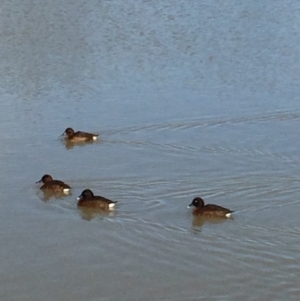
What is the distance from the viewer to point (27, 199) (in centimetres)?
957

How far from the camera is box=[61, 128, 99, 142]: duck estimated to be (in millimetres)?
11572

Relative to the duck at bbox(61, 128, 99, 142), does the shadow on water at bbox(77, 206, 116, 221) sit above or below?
below

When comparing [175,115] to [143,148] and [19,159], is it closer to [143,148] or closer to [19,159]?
[143,148]

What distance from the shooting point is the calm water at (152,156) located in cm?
755

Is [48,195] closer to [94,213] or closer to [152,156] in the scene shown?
[94,213]

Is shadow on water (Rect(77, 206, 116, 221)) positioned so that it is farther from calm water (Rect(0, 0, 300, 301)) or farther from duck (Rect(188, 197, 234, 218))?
duck (Rect(188, 197, 234, 218))

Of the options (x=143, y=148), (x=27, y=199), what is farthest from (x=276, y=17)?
(x=27, y=199)

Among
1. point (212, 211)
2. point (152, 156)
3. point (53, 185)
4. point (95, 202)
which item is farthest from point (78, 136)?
point (212, 211)

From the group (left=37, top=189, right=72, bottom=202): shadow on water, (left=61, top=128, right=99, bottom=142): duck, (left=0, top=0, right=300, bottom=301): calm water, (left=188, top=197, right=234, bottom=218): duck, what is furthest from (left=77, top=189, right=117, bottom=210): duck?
(left=61, top=128, right=99, bottom=142): duck

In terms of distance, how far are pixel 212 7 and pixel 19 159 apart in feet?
42.6

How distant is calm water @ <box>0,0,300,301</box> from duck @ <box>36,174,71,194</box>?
18 cm

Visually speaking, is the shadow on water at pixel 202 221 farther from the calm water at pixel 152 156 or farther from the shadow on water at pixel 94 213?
the shadow on water at pixel 94 213

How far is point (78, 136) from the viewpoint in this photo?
1157 centimetres

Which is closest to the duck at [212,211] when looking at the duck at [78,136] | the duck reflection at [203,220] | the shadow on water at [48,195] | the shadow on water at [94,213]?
the duck reflection at [203,220]
